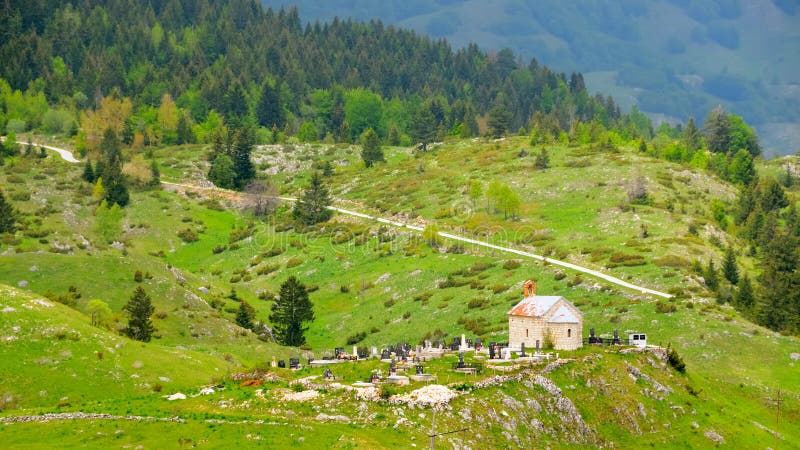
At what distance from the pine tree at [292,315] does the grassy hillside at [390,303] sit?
393cm

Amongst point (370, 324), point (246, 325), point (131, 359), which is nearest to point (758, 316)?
point (370, 324)

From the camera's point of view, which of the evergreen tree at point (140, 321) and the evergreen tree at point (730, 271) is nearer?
the evergreen tree at point (140, 321)

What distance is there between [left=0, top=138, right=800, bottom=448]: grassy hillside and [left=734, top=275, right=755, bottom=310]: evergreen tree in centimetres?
596

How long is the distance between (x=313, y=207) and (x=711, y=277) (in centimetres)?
7710

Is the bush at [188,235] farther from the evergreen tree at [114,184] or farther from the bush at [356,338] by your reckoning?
the bush at [356,338]

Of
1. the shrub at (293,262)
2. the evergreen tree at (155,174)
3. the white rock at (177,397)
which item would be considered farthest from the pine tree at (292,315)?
the evergreen tree at (155,174)

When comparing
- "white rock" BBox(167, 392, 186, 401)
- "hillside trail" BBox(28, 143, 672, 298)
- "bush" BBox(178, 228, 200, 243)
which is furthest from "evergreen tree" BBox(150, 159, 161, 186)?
"white rock" BBox(167, 392, 186, 401)

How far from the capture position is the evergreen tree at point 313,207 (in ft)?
554

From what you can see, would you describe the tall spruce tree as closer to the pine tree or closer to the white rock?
the pine tree

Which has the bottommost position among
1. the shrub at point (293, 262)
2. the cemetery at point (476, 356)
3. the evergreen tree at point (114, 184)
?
the cemetery at point (476, 356)

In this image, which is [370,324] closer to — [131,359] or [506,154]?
[131,359]

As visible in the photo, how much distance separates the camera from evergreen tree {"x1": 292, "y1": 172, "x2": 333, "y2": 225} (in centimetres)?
16875

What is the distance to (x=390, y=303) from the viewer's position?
121m

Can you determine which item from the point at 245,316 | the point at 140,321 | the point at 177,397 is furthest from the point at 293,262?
the point at 177,397
